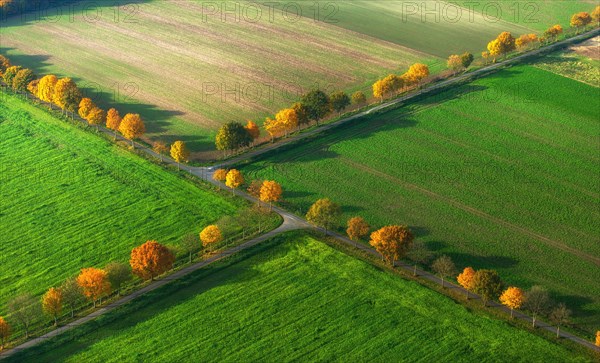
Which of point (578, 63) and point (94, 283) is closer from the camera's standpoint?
point (94, 283)

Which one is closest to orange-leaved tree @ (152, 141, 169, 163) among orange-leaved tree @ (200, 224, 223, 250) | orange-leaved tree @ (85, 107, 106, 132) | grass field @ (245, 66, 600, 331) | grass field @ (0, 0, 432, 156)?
grass field @ (0, 0, 432, 156)

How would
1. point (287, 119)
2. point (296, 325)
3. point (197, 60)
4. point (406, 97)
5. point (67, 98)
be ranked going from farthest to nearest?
point (197, 60) < point (406, 97) < point (67, 98) < point (287, 119) < point (296, 325)

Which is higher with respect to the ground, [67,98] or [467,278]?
[67,98]

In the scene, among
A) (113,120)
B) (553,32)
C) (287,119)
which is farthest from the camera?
(553,32)

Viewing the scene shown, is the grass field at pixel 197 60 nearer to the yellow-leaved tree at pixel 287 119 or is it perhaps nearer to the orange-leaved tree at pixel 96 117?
the orange-leaved tree at pixel 96 117

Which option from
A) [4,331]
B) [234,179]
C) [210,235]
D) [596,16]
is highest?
[596,16]

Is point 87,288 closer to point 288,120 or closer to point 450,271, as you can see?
point 450,271

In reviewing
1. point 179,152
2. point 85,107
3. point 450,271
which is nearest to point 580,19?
point 450,271
